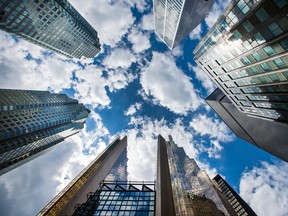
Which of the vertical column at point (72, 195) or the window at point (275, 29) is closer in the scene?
the window at point (275, 29)

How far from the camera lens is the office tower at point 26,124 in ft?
302

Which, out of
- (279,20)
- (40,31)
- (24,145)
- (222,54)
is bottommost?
(279,20)

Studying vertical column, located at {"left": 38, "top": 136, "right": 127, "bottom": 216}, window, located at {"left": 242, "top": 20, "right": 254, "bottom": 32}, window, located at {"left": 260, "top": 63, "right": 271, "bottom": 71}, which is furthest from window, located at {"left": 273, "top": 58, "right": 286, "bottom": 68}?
vertical column, located at {"left": 38, "top": 136, "right": 127, "bottom": 216}

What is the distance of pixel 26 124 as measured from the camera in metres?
106

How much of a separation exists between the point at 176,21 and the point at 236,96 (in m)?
89.7

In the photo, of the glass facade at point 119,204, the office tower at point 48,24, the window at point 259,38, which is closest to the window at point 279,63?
the window at point 259,38

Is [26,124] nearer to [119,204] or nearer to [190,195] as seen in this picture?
[119,204]

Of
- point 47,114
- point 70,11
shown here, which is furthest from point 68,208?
point 70,11

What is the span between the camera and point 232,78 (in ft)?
154

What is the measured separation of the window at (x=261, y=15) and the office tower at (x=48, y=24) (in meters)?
90.8

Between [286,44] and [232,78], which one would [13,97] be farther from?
[286,44]

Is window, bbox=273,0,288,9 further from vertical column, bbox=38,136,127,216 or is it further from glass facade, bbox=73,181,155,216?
vertical column, bbox=38,136,127,216

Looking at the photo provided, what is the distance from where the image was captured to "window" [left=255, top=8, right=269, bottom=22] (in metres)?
24.5

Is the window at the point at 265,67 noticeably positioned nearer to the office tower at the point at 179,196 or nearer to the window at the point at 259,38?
the window at the point at 259,38
